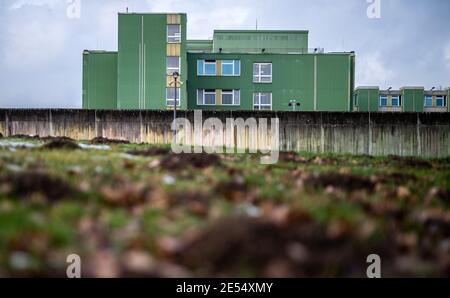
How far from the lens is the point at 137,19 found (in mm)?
44750

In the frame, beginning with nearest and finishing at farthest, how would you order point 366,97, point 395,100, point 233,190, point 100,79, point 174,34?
point 233,190, point 174,34, point 100,79, point 366,97, point 395,100

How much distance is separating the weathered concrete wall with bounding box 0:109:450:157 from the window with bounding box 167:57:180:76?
Answer: 77.5ft

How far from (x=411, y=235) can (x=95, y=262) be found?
2.72 meters

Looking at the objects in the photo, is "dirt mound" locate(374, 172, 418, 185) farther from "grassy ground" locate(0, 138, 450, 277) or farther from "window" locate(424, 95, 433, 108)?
"window" locate(424, 95, 433, 108)

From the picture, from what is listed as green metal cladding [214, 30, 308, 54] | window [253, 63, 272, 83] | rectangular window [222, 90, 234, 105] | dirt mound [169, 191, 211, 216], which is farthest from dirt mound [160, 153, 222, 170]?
green metal cladding [214, 30, 308, 54]

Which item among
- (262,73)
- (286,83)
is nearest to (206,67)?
(262,73)

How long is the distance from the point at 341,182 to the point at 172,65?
40486 mm

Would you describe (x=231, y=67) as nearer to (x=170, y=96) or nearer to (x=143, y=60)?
(x=170, y=96)

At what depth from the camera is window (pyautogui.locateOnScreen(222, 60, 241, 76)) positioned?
48438 millimetres

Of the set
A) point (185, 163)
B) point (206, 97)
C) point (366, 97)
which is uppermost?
point (366, 97)

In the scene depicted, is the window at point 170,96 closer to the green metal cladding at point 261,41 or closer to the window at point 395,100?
the green metal cladding at point 261,41

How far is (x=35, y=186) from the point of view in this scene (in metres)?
4.64

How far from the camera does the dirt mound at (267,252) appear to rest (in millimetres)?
2906

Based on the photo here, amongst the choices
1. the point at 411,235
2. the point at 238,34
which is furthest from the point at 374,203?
the point at 238,34
